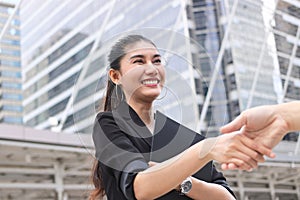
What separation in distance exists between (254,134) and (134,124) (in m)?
0.16

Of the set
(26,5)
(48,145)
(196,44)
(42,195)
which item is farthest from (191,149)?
(26,5)

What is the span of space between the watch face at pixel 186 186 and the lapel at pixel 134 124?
2.7 inches

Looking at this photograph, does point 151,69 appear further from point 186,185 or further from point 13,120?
point 13,120

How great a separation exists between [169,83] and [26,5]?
5672mm

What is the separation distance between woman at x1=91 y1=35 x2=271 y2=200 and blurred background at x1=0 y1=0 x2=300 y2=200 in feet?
0.06

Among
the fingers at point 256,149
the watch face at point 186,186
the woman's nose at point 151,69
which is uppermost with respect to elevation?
the woman's nose at point 151,69

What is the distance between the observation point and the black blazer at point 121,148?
25.5 inches

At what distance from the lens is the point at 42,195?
17.4 ft

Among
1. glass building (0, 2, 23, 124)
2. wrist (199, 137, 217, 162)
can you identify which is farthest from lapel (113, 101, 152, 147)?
glass building (0, 2, 23, 124)

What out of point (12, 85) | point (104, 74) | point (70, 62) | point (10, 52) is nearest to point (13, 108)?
point (12, 85)

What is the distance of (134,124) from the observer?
69 cm

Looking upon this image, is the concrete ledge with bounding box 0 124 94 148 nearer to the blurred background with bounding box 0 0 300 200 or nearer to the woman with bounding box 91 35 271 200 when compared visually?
the blurred background with bounding box 0 0 300 200

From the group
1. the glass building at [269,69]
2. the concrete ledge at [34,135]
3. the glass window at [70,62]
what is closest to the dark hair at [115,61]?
the glass window at [70,62]

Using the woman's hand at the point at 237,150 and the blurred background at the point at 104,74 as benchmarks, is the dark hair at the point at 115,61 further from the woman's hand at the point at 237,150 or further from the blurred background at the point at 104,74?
the woman's hand at the point at 237,150
